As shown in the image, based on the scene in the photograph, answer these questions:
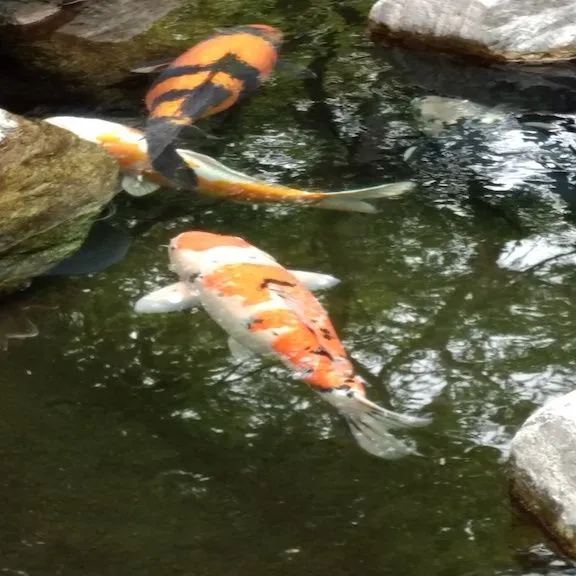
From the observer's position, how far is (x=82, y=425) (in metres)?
3.12

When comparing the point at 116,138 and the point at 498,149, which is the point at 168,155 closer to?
the point at 116,138

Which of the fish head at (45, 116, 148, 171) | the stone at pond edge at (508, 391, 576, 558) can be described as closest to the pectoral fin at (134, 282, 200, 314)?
the fish head at (45, 116, 148, 171)

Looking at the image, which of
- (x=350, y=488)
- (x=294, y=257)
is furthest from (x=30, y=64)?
(x=350, y=488)

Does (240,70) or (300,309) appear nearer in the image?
(300,309)

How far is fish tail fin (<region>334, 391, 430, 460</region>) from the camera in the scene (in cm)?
288

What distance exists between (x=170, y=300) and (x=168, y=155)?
1.10 metres

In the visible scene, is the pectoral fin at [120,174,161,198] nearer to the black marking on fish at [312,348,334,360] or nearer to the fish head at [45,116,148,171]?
the fish head at [45,116,148,171]

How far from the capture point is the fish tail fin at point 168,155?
438cm

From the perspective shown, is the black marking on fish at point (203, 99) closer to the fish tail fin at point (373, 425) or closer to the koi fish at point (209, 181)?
the koi fish at point (209, 181)

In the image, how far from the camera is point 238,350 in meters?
3.36

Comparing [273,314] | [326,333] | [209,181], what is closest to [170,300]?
[273,314]

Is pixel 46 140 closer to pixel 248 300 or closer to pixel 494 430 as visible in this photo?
pixel 248 300

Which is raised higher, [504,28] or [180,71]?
[504,28]

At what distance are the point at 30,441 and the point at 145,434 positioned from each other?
1.19ft
